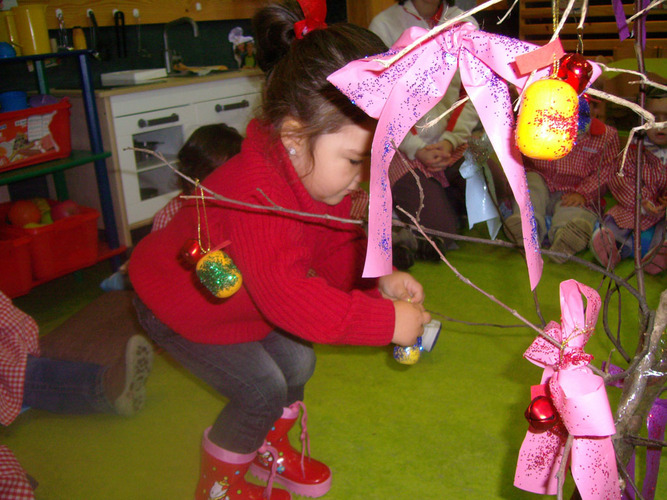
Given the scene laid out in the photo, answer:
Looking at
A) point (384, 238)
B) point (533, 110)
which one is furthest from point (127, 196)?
point (533, 110)

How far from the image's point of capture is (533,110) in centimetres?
34

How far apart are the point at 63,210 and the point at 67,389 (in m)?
0.85

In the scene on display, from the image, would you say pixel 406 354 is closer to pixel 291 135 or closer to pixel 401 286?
pixel 401 286

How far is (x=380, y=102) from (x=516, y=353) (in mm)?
1273

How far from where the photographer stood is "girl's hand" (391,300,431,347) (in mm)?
917

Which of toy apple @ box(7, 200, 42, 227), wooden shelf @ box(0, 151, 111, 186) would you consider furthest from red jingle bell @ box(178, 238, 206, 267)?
toy apple @ box(7, 200, 42, 227)

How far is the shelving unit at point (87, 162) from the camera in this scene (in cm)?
183

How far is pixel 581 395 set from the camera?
414 mm

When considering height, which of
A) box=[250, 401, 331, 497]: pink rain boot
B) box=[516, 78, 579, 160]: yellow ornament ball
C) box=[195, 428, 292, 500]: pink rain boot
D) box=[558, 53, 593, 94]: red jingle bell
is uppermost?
box=[558, 53, 593, 94]: red jingle bell

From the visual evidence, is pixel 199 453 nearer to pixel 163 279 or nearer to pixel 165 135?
pixel 163 279

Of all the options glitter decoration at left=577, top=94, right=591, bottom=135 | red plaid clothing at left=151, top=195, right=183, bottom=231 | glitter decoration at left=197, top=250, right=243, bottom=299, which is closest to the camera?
glitter decoration at left=577, top=94, right=591, bottom=135

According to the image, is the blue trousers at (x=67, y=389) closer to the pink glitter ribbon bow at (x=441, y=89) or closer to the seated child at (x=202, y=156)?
the seated child at (x=202, y=156)

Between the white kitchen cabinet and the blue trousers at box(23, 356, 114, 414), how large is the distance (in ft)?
2.95

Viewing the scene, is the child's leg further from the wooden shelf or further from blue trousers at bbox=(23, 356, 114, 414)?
the wooden shelf
